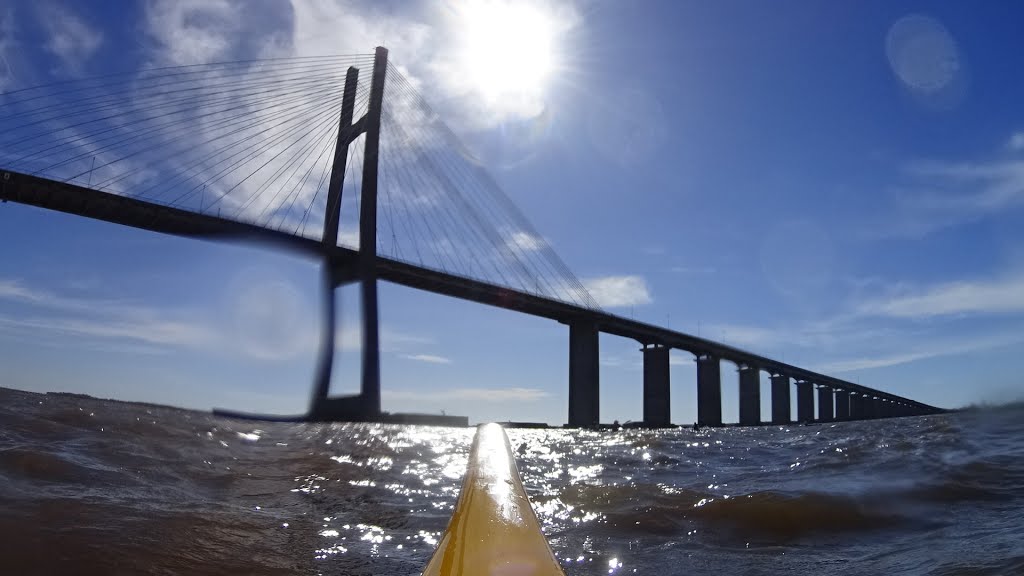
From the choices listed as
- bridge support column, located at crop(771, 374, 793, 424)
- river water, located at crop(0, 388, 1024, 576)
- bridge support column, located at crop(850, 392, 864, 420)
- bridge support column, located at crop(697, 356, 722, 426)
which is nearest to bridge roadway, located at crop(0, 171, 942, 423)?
bridge support column, located at crop(697, 356, 722, 426)

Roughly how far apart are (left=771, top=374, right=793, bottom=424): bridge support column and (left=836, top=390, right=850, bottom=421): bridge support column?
13445mm

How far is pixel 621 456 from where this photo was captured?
661 cm

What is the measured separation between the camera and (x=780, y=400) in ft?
181

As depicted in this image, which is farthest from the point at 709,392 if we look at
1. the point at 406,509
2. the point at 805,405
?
the point at 406,509

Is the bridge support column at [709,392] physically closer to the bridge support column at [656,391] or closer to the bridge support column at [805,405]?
the bridge support column at [656,391]

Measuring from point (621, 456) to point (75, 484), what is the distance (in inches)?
205

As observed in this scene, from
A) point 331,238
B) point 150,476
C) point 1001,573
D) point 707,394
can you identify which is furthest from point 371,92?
point 707,394

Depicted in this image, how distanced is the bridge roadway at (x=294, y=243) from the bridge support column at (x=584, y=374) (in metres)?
0.20

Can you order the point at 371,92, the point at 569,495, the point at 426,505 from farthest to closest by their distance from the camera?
the point at 371,92, the point at 569,495, the point at 426,505

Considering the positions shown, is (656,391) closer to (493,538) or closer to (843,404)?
(843,404)

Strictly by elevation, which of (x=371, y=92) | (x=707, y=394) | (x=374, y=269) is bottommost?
(x=707, y=394)

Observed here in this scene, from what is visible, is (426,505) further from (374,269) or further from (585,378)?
(585,378)

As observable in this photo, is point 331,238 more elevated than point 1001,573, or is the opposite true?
point 331,238

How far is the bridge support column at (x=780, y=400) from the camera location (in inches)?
2163
